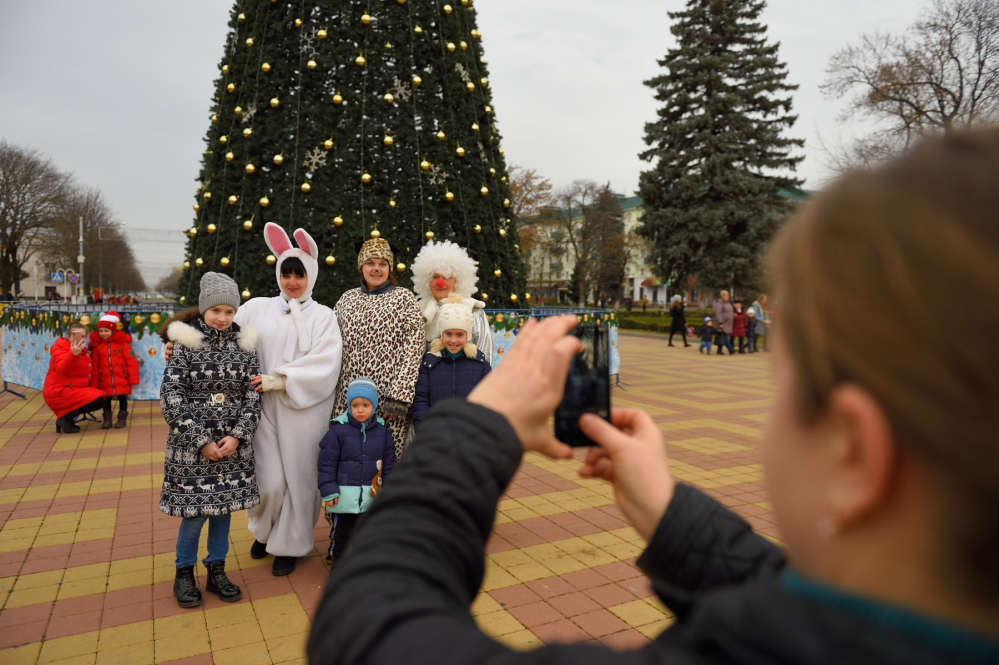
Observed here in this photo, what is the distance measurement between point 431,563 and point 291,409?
3990 mm

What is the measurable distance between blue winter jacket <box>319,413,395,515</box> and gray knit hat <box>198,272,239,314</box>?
40.9 inches

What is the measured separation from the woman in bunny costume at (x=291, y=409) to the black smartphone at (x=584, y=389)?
361 cm

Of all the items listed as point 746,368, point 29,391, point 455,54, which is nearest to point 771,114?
point 746,368

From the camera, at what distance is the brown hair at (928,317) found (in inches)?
18.7

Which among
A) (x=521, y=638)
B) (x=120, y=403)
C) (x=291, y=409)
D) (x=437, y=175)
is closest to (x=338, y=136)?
(x=437, y=175)

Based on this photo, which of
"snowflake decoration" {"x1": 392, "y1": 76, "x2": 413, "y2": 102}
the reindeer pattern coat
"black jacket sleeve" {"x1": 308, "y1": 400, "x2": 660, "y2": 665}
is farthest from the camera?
"snowflake decoration" {"x1": 392, "y1": 76, "x2": 413, "y2": 102}

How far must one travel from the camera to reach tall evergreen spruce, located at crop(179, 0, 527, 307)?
9.14 meters

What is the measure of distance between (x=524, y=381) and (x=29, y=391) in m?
14.4

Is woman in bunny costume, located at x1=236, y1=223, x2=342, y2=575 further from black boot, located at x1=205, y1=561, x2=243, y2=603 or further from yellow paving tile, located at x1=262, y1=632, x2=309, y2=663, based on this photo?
yellow paving tile, located at x1=262, y1=632, x2=309, y2=663

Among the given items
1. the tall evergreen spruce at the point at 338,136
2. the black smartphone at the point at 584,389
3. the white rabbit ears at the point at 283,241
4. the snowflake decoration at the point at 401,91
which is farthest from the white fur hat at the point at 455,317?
the snowflake decoration at the point at 401,91

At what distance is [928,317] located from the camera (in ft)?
1.60

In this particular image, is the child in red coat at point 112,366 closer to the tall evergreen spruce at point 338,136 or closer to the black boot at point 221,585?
the tall evergreen spruce at point 338,136

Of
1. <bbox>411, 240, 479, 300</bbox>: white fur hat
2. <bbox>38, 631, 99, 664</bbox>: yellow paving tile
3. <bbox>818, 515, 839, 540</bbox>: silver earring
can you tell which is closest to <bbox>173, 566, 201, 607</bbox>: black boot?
<bbox>38, 631, 99, 664</bbox>: yellow paving tile

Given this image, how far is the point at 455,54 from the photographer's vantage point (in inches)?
381
